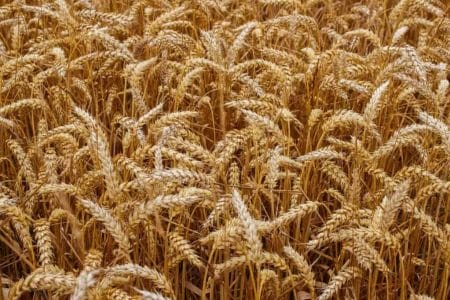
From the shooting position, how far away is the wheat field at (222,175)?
58.5 inches

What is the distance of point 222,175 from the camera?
5.66 ft

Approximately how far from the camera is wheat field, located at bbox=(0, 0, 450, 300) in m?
1.49

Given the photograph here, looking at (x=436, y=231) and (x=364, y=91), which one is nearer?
(x=436, y=231)

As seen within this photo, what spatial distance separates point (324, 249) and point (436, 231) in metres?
0.38

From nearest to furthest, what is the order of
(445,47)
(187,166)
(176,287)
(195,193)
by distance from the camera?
(195,193) < (176,287) < (187,166) < (445,47)

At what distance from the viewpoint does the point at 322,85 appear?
2.21 m

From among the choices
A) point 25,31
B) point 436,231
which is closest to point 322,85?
point 436,231

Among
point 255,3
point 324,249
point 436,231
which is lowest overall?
point 324,249

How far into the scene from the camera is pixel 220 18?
10.3ft

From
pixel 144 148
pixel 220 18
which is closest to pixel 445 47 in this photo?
pixel 220 18

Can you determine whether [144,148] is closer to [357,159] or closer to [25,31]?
[357,159]

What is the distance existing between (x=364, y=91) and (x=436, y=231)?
2.13 ft

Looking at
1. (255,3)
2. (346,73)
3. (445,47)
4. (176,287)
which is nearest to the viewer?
(176,287)

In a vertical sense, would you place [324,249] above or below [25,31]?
→ below
